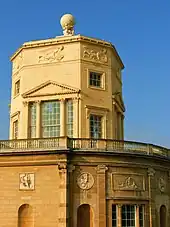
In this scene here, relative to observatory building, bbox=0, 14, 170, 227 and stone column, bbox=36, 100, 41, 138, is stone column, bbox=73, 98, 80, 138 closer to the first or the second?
observatory building, bbox=0, 14, 170, 227

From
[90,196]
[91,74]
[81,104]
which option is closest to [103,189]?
[90,196]

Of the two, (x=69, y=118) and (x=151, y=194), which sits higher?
(x=69, y=118)

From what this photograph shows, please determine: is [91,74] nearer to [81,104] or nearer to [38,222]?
[81,104]

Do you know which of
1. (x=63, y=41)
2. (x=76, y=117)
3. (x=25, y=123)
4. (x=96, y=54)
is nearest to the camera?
(x=76, y=117)

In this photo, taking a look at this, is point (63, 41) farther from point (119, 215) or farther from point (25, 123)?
point (119, 215)

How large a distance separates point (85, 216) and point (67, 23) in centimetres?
1480

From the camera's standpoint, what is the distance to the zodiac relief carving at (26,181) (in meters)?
25.9

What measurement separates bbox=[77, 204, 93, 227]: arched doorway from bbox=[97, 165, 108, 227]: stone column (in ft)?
2.00

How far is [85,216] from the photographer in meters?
25.9

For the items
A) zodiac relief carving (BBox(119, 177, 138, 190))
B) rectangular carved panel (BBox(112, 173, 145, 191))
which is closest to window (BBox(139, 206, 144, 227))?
rectangular carved panel (BBox(112, 173, 145, 191))

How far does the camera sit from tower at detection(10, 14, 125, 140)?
30781 millimetres

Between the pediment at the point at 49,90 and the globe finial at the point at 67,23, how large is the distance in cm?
437

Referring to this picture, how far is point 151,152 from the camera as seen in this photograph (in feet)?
92.1

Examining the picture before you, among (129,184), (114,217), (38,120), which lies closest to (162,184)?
(129,184)
